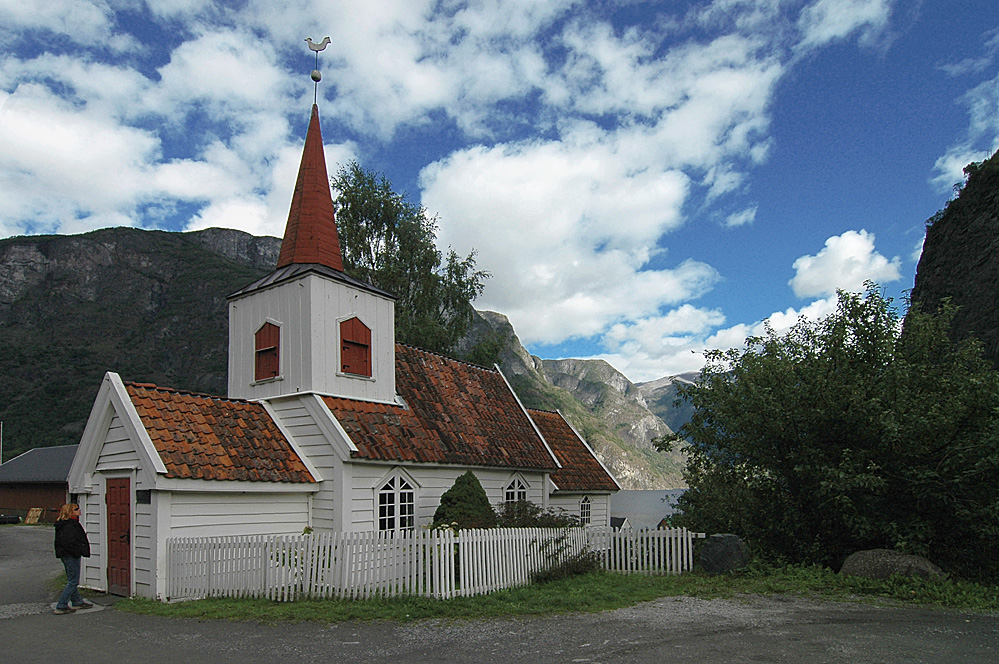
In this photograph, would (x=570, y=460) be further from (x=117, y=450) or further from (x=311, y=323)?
(x=117, y=450)

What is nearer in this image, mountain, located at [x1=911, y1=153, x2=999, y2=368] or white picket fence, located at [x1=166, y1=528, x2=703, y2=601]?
white picket fence, located at [x1=166, y1=528, x2=703, y2=601]

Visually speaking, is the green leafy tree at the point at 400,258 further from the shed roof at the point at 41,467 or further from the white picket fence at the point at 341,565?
the shed roof at the point at 41,467

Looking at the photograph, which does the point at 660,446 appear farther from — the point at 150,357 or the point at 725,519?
the point at 150,357

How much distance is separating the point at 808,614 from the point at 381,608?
6.74m

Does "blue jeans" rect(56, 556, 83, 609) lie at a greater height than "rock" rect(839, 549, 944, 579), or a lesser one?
greater

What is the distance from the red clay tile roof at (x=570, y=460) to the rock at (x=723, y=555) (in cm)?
678

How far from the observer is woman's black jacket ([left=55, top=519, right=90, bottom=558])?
1173 centimetres

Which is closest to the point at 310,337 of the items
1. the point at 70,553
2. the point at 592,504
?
the point at 70,553

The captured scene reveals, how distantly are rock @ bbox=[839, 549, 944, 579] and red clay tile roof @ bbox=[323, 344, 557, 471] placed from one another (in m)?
8.81

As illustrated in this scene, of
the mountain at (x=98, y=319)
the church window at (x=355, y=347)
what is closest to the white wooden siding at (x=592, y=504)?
the church window at (x=355, y=347)

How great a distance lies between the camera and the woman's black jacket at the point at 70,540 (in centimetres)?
1173

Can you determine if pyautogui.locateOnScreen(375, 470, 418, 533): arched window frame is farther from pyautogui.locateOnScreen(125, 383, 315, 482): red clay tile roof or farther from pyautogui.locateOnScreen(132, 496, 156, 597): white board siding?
pyautogui.locateOnScreen(132, 496, 156, 597): white board siding

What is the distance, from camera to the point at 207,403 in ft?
48.4

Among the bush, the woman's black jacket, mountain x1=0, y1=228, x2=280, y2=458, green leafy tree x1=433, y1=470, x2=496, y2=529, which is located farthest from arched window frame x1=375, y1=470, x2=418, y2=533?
mountain x1=0, y1=228, x2=280, y2=458
